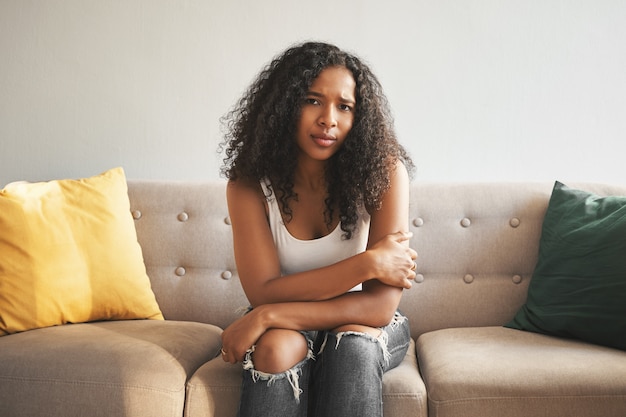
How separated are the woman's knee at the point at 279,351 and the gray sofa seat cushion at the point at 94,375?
0.81ft

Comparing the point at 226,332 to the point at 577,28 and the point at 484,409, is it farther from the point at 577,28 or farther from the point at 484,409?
the point at 577,28

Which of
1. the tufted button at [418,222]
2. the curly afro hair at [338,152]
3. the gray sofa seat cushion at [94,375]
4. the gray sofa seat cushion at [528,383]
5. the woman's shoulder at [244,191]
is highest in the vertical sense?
the curly afro hair at [338,152]

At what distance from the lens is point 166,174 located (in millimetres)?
2580

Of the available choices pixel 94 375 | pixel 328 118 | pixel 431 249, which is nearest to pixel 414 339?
pixel 431 249

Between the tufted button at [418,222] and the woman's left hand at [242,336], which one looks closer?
the woman's left hand at [242,336]

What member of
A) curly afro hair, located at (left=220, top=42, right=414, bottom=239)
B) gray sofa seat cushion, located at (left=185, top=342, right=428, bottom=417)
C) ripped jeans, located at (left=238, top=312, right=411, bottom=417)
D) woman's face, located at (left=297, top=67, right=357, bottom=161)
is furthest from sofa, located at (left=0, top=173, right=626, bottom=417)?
woman's face, located at (left=297, top=67, right=357, bottom=161)

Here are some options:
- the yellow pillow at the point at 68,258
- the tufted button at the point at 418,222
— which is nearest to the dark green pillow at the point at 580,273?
the tufted button at the point at 418,222

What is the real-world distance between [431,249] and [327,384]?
2.61 ft

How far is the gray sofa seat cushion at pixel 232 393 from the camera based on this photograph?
1.58m

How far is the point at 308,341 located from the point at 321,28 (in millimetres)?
1301

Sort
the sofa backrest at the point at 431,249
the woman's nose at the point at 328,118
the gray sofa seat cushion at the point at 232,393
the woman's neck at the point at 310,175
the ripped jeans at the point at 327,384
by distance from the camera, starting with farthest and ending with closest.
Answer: the sofa backrest at the point at 431,249, the woman's neck at the point at 310,175, the woman's nose at the point at 328,118, the gray sofa seat cushion at the point at 232,393, the ripped jeans at the point at 327,384

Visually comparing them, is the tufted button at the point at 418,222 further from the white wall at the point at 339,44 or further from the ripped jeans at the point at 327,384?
the ripped jeans at the point at 327,384

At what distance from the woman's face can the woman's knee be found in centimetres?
50

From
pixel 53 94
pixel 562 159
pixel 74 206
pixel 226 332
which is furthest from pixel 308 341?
pixel 53 94
